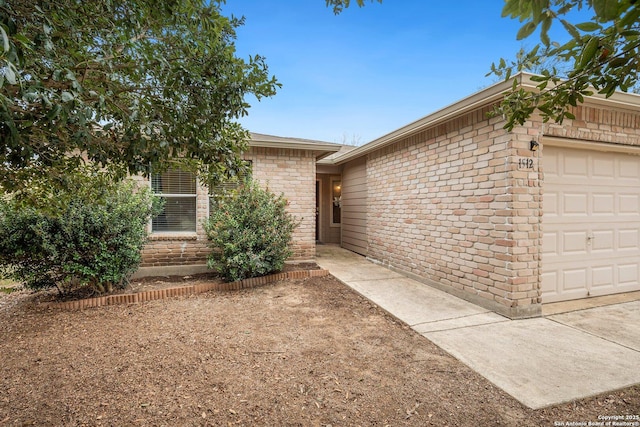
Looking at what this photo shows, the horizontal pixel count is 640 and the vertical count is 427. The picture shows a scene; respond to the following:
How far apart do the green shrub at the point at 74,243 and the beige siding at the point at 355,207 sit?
519 cm

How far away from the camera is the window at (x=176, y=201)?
634cm

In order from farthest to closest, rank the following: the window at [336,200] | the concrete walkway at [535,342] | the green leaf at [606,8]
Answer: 1. the window at [336,200]
2. the concrete walkway at [535,342]
3. the green leaf at [606,8]

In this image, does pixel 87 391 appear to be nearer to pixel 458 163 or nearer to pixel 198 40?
pixel 198 40

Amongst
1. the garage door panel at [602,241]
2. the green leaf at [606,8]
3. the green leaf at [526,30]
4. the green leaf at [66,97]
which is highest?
the green leaf at [526,30]

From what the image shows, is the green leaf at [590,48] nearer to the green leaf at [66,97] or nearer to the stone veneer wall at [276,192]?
the green leaf at [66,97]

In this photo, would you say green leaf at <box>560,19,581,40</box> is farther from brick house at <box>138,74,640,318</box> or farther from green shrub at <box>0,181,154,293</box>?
green shrub at <box>0,181,154,293</box>

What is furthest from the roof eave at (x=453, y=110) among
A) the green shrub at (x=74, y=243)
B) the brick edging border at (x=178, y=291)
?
the green shrub at (x=74, y=243)

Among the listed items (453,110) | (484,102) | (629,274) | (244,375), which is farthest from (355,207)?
(244,375)

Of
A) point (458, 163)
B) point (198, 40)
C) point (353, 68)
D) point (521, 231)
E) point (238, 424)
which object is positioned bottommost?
point (238, 424)

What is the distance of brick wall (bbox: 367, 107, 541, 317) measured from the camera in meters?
3.93

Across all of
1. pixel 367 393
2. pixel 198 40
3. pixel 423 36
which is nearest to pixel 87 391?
pixel 367 393

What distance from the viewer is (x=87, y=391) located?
8.01 feet

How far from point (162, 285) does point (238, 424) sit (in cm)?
409

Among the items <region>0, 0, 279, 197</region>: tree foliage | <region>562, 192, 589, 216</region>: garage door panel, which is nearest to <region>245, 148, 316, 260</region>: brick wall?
<region>0, 0, 279, 197</region>: tree foliage
